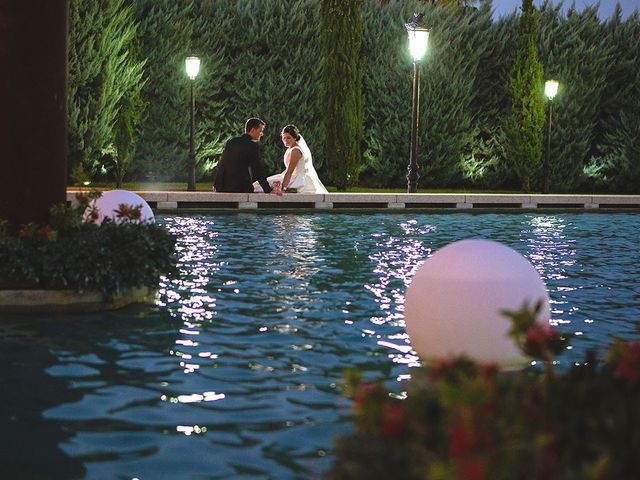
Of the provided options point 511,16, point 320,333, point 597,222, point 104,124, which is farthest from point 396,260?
point 511,16

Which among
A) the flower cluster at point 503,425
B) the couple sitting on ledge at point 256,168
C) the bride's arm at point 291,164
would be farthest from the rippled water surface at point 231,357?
the bride's arm at point 291,164

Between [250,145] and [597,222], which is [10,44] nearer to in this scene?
[250,145]

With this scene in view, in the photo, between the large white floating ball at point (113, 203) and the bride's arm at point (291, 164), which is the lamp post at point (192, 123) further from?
the large white floating ball at point (113, 203)

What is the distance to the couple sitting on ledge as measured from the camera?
2328cm

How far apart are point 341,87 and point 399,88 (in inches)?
115

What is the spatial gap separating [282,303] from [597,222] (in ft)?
47.2

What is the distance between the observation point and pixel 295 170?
83.7 feet

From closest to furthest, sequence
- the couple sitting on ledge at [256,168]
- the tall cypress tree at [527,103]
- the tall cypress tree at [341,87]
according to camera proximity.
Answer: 1. the couple sitting on ledge at [256,168]
2. the tall cypress tree at [341,87]
3. the tall cypress tree at [527,103]

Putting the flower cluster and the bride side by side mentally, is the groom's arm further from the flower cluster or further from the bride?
the flower cluster

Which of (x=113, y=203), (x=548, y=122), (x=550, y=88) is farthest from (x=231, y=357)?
(x=548, y=122)

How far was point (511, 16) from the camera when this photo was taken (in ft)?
114

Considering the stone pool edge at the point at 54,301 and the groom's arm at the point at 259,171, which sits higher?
the groom's arm at the point at 259,171

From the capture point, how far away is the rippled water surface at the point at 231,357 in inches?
216

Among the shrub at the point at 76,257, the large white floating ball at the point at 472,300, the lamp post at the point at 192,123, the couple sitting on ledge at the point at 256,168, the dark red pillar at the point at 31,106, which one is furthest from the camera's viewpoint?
the lamp post at the point at 192,123
